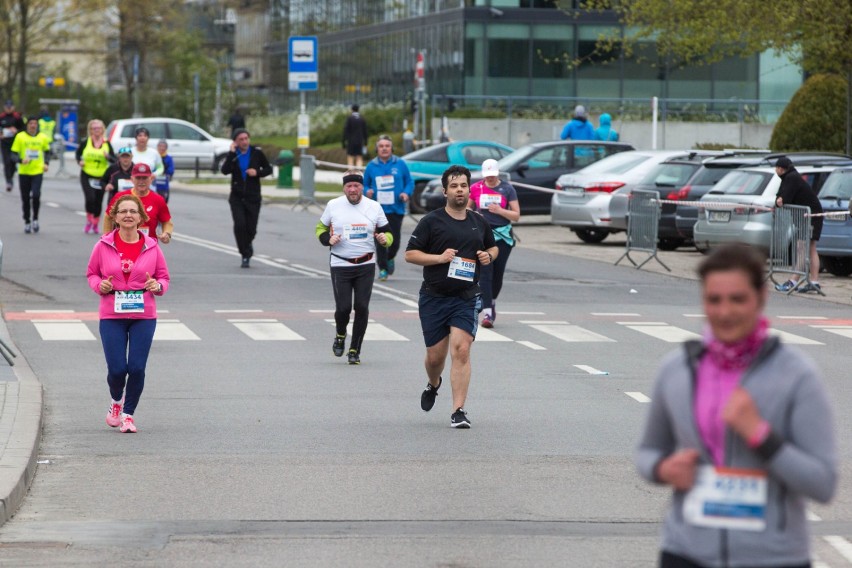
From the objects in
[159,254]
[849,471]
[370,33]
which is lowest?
[849,471]

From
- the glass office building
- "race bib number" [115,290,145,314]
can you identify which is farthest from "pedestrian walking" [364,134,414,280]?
the glass office building

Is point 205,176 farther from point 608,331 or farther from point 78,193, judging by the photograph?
point 608,331

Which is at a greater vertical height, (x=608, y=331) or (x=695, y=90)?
(x=695, y=90)

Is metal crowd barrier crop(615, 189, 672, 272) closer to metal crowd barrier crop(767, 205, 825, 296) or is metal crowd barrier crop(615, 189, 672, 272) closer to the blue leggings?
metal crowd barrier crop(767, 205, 825, 296)

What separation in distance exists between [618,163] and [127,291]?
19.8 m

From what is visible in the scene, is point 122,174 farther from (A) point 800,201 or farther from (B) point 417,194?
(B) point 417,194

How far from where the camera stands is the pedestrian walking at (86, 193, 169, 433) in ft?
35.8

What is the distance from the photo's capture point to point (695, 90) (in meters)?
57.8

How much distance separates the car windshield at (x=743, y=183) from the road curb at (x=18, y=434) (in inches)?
530

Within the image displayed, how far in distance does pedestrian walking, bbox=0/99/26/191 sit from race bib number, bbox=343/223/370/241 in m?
27.6

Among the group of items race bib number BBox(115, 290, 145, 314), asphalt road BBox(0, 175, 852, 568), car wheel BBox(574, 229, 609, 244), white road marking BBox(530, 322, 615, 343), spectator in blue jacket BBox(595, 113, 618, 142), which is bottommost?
asphalt road BBox(0, 175, 852, 568)

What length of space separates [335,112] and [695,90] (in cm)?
1389

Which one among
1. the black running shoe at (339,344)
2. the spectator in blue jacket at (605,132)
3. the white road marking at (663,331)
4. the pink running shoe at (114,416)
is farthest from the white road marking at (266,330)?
the spectator in blue jacket at (605,132)

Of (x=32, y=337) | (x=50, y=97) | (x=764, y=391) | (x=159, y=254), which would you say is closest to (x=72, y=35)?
(x=50, y=97)
